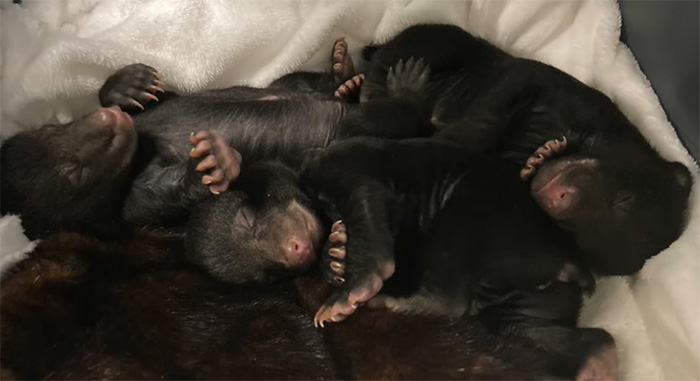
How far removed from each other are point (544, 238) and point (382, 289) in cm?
34

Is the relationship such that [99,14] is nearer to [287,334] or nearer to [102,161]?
[102,161]

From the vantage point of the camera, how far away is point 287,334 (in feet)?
4.88

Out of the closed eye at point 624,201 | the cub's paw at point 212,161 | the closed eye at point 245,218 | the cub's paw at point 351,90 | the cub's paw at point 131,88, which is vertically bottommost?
the closed eye at point 624,201

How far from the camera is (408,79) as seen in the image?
6.33ft

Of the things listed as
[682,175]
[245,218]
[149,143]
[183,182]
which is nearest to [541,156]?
[682,175]

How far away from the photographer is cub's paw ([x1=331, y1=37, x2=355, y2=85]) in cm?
202

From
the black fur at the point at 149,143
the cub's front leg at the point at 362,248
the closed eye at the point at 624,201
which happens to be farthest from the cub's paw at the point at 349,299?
the closed eye at the point at 624,201

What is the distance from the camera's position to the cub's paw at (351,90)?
6.49ft

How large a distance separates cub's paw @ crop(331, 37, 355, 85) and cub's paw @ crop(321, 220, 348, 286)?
54 centimetres

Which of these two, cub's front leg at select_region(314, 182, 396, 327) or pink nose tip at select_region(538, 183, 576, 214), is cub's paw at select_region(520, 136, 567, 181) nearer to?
pink nose tip at select_region(538, 183, 576, 214)

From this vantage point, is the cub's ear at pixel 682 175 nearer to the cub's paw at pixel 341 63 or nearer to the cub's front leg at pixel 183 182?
the cub's paw at pixel 341 63

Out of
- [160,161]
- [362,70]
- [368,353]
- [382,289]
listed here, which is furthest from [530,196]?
[160,161]

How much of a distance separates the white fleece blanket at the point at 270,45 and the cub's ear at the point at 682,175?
25 mm


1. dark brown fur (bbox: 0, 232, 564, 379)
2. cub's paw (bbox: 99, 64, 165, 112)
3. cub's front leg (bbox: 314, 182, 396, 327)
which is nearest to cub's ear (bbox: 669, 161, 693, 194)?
dark brown fur (bbox: 0, 232, 564, 379)
